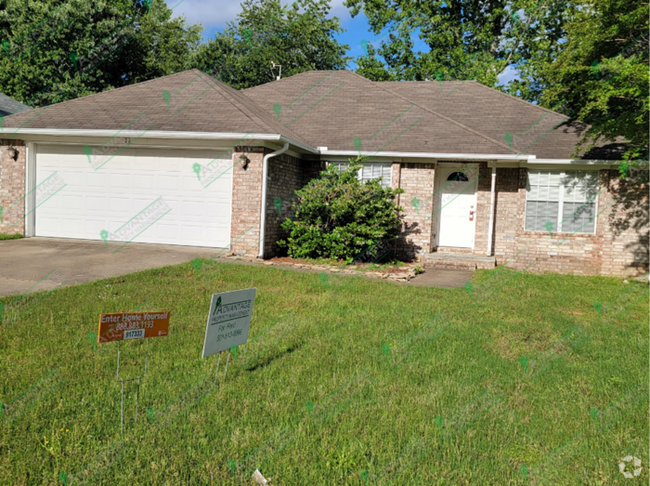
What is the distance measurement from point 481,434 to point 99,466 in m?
2.59

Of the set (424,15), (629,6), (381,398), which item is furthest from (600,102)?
(424,15)

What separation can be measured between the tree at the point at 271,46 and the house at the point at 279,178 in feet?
68.0

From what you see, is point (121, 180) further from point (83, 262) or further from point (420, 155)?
point (420, 155)

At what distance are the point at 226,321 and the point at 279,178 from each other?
342 inches

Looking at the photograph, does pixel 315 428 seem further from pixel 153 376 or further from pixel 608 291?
pixel 608 291

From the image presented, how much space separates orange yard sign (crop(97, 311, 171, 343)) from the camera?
11.4 ft

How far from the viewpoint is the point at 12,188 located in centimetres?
1306

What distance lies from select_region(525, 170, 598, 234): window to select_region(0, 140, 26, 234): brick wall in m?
13.1

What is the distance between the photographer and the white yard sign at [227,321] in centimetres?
417

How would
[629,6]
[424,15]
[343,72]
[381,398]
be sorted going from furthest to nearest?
[424,15]
[343,72]
[629,6]
[381,398]

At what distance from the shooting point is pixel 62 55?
27.6 meters

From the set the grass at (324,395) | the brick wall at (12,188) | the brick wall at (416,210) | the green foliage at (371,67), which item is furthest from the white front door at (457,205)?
the green foliage at (371,67)

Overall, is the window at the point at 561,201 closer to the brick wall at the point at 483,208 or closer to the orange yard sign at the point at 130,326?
the brick wall at the point at 483,208

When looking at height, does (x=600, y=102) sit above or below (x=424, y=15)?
below
